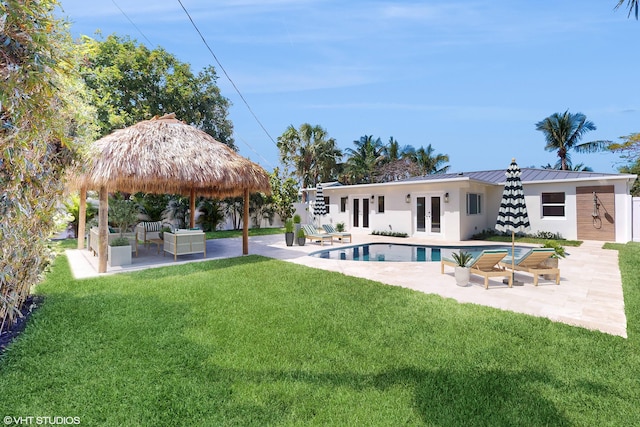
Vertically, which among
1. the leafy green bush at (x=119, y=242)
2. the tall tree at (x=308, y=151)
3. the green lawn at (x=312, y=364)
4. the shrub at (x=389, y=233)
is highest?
the tall tree at (x=308, y=151)

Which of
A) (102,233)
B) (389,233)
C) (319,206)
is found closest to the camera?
(102,233)

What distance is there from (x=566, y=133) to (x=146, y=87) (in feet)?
122

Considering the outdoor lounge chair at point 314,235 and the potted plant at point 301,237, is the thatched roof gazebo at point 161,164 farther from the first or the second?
the outdoor lounge chair at point 314,235

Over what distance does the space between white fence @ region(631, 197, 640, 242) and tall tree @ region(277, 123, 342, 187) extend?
79.3ft

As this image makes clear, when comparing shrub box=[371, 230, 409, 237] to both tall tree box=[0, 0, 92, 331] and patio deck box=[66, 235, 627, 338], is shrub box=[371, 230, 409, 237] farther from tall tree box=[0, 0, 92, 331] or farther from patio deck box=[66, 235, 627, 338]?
tall tree box=[0, 0, 92, 331]

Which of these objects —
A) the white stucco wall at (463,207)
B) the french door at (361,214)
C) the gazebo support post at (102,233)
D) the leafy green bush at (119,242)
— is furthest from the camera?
the french door at (361,214)

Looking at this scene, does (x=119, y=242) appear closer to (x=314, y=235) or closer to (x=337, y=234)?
(x=314, y=235)

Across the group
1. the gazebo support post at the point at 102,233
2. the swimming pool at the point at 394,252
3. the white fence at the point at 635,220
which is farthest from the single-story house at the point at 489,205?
the gazebo support post at the point at 102,233

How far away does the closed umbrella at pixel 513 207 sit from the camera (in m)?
7.39

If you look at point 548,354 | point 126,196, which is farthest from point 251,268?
point 126,196

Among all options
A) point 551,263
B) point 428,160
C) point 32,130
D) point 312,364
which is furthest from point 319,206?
point 428,160

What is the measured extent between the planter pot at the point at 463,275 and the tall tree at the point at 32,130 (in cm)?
761

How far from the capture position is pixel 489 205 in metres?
19.2

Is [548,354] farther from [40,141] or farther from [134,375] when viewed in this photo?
[40,141]
